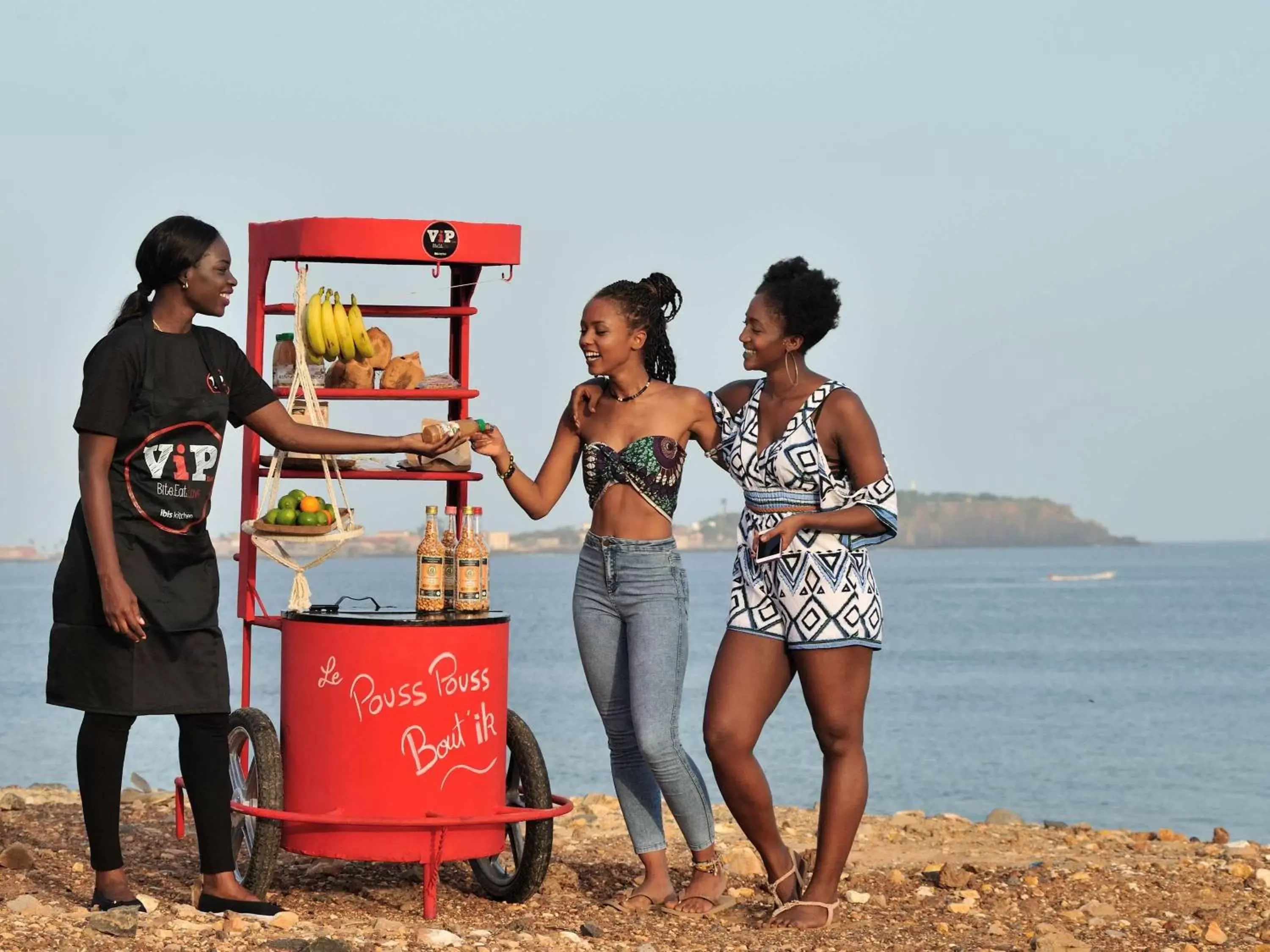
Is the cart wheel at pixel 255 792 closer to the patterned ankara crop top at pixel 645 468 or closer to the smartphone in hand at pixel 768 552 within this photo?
the patterned ankara crop top at pixel 645 468

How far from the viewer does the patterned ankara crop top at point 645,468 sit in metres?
6.26

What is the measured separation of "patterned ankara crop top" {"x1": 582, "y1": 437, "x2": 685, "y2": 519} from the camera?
20.5ft

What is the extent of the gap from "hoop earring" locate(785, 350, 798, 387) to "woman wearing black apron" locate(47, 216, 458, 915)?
1803 mm

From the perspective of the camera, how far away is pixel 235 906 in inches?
229

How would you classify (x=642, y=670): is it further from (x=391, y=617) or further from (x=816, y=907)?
(x=816, y=907)

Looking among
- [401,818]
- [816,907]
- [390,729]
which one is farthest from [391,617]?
[816,907]

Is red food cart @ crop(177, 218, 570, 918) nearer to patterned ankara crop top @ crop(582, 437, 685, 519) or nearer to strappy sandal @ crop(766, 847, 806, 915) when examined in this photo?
patterned ankara crop top @ crop(582, 437, 685, 519)

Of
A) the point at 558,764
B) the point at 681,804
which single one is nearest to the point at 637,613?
the point at 681,804

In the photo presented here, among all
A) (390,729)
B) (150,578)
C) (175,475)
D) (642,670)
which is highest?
(175,475)

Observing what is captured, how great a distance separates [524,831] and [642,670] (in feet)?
3.14

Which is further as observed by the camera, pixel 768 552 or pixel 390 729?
pixel 768 552

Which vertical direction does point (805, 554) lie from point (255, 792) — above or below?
above

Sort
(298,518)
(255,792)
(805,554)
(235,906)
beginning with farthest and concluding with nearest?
1. (298,518)
2. (255,792)
3. (805,554)
4. (235,906)

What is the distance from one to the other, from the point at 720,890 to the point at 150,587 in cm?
218
